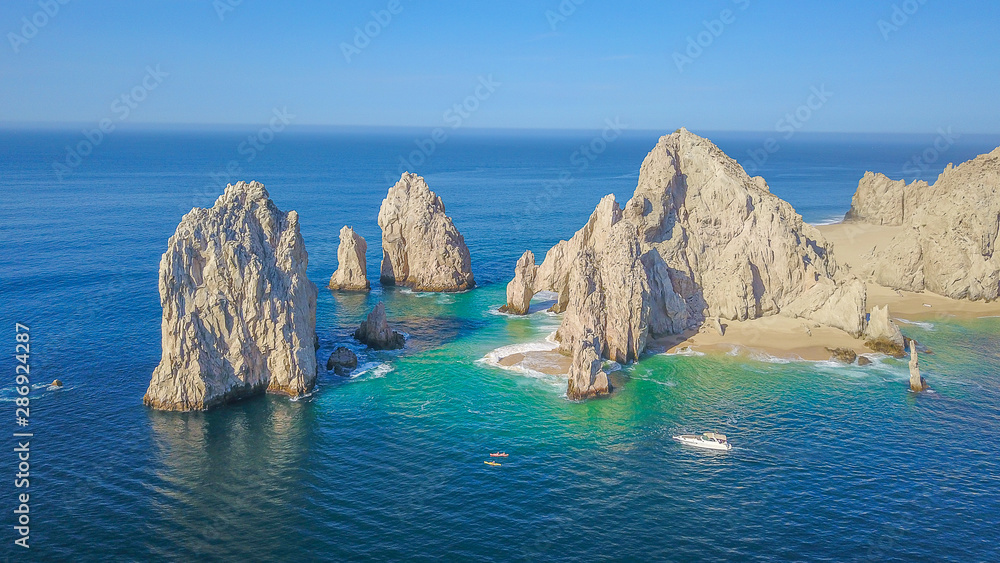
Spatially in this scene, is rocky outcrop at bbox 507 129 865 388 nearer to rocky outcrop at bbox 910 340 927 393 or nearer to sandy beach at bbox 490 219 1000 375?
sandy beach at bbox 490 219 1000 375

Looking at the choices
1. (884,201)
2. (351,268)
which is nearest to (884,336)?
(351,268)

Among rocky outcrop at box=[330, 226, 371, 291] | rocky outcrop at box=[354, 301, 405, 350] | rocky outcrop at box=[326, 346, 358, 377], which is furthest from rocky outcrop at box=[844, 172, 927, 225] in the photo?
rocky outcrop at box=[326, 346, 358, 377]

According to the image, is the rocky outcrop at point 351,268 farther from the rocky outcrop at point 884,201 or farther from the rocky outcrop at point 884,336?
the rocky outcrop at point 884,201

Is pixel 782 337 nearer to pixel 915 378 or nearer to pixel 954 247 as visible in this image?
pixel 915 378

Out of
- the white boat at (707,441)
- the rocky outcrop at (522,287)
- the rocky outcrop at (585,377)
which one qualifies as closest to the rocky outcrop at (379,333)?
the rocky outcrop at (522,287)

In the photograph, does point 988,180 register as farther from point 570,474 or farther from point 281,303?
point 281,303

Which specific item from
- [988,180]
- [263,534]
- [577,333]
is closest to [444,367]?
[577,333]
